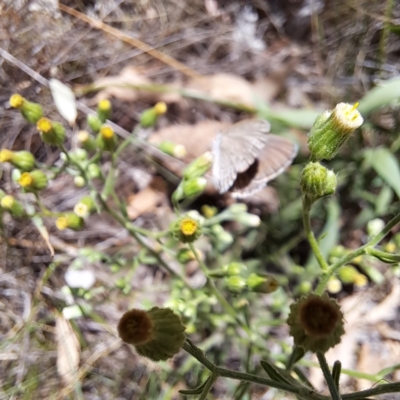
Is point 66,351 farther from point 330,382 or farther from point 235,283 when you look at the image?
point 330,382

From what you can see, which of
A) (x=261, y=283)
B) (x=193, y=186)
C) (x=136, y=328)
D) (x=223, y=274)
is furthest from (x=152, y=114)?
(x=136, y=328)

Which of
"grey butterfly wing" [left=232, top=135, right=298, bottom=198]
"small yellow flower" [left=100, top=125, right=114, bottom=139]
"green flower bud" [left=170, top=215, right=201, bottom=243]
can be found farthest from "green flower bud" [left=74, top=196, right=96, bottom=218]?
"grey butterfly wing" [left=232, top=135, right=298, bottom=198]

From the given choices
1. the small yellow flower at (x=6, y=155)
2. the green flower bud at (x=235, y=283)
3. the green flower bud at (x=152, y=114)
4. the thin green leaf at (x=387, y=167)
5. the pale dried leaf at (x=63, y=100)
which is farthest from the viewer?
the pale dried leaf at (x=63, y=100)

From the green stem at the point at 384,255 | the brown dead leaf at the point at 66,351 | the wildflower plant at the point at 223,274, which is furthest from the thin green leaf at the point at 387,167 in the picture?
the brown dead leaf at the point at 66,351

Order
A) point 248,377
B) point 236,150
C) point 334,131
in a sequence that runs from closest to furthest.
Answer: point 248,377, point 334,131, point 236,150

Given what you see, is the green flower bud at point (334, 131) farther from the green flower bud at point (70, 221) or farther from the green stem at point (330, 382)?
the green flower bud at point (70, 221)

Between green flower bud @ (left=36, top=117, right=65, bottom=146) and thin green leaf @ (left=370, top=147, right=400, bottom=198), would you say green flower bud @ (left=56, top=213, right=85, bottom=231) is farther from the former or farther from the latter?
thin green leaf @ (left=370, top=147, right=400, bottom=198)

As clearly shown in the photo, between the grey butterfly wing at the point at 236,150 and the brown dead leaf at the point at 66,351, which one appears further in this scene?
the brown dead leaf at the point at 66,351
